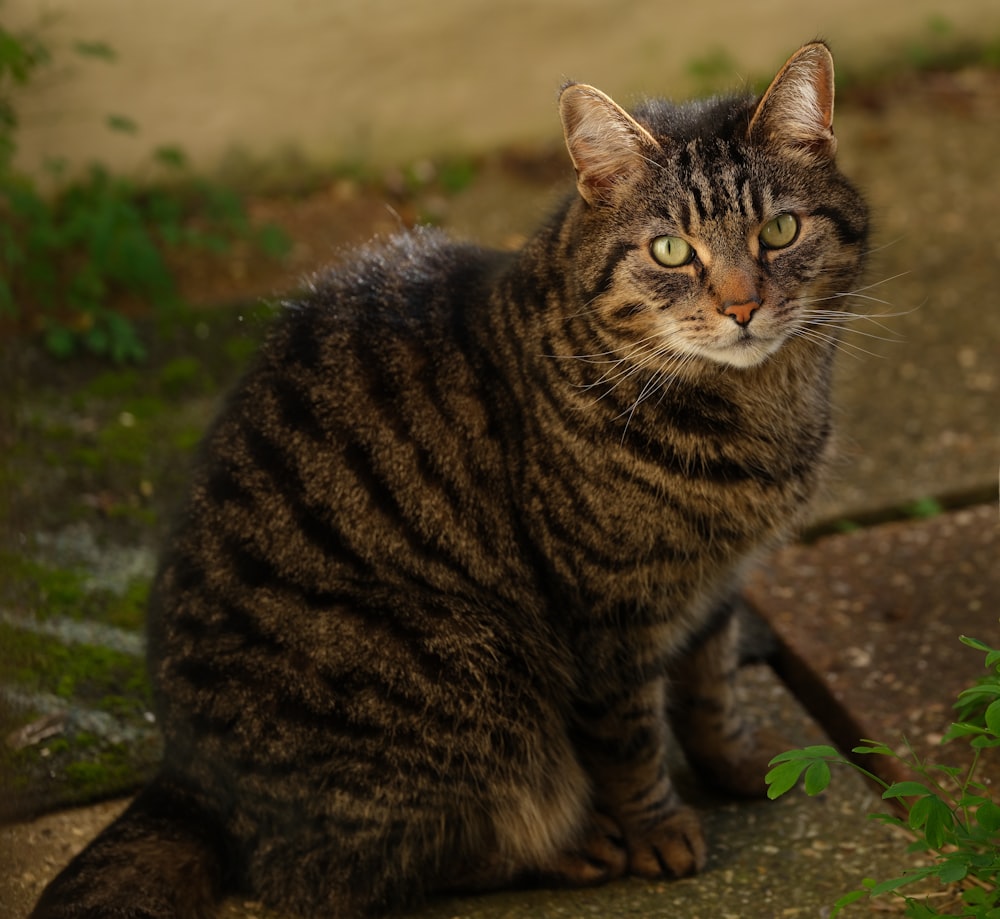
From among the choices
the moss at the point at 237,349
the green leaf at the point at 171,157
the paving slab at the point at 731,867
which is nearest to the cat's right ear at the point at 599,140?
the paving slab at the point at 731,867

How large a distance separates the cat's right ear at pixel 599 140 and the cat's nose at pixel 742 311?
1.15ft

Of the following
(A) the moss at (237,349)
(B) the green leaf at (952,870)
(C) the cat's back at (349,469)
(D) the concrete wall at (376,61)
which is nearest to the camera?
(B) the green leaf at (952,870)

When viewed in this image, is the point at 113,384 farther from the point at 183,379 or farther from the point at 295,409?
the point at 295,409

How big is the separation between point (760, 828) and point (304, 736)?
107 cm

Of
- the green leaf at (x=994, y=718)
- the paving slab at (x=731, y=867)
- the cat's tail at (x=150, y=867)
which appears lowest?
the paving slab at (x=731, y=867)

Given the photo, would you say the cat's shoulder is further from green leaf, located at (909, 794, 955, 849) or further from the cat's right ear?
green leaf, located at (909, 794, 955, 849)

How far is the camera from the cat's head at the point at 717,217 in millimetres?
2520

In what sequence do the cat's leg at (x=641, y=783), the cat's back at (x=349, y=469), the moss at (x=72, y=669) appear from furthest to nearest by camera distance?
the moss at (x=72, y=669)
the cat's leg at (x=641, y=783)
the cat's back at (x=349, y=469)

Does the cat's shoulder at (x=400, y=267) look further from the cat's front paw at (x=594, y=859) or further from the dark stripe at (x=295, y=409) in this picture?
the cat's front paw at (x=594, y=859)

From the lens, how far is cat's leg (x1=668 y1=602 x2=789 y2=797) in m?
3.00

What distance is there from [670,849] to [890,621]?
0.95 meters

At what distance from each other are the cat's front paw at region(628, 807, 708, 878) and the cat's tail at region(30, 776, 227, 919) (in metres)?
0.88

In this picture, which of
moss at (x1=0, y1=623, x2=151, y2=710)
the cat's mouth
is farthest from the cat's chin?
moss at (x1=0, y1=623, x2=151, y2=710)

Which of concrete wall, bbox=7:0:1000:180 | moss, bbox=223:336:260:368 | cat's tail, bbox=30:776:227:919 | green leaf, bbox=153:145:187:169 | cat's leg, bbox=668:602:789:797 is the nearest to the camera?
cat's tail, bbox=30:776:227:919
